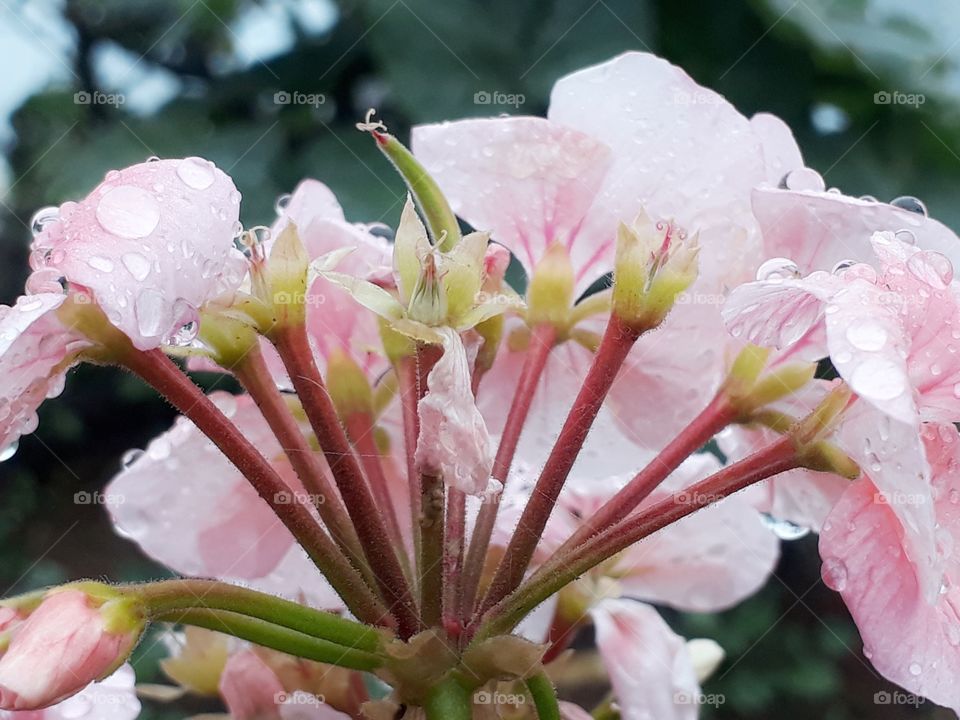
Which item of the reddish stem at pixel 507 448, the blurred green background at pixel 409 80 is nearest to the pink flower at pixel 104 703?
the reddish stem at pixel 507 448

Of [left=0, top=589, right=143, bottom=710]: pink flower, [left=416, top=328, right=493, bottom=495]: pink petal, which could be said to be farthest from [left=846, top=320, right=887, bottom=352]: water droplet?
[left=0, top=589, right=143, bottom=710]: pink flower

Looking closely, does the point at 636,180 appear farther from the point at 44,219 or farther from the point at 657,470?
the point at 44,219

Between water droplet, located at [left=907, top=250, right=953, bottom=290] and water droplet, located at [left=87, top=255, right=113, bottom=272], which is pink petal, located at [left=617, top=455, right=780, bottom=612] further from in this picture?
water droplet, located at [left=87, top=255, right=113, bottom=272]

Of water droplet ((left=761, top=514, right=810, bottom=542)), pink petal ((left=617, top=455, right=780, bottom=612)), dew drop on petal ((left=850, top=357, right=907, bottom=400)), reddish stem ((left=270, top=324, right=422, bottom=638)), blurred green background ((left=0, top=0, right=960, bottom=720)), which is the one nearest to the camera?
dew drop on petal ((left=850, top=357, right=907, bottom=400))

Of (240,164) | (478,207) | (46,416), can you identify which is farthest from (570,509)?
(46,416)

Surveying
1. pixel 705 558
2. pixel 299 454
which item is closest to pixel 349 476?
pixel 299 454

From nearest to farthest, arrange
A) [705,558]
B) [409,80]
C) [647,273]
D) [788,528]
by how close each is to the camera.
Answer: [647,273] → [788,528] → [705,558] → [409,80]
